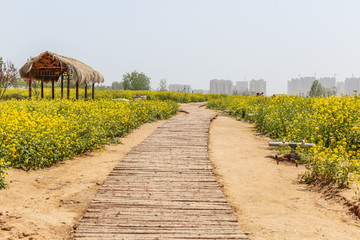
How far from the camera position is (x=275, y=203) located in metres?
4.89

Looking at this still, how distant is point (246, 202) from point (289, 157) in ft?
11.0

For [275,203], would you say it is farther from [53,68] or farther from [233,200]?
[53,68]

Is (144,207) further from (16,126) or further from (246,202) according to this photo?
(16,126)

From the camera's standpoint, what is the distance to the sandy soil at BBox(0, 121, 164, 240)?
3.73 metres

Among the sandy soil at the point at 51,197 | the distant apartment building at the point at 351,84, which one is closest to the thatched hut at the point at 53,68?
the sandy soil at the point at 51,197

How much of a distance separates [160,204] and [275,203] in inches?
73.2

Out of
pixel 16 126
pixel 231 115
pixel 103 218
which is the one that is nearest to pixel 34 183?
pixel 16 126

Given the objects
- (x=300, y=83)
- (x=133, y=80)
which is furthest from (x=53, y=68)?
(x=300, y=83)

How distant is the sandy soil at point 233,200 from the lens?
150 inches

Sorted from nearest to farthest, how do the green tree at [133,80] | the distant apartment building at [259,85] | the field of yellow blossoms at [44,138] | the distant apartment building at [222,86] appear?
the field of yellow blossoms at [44,138]
the green tree at [133,80]
the distant apartment building at [222,86]
the distant apartment building at [259,85]

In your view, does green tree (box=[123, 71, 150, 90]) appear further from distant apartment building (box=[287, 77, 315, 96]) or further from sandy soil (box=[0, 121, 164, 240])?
distant apartment building (box=[287, 77, 315, 96])

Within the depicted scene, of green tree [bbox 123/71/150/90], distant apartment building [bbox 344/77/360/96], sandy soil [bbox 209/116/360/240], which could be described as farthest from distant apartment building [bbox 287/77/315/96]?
sandy soil [bbox 209/116/360/240]

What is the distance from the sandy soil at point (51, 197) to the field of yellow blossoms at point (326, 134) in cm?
422

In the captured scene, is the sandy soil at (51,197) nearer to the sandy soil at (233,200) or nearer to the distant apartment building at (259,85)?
the sandy soil at (233,200)
